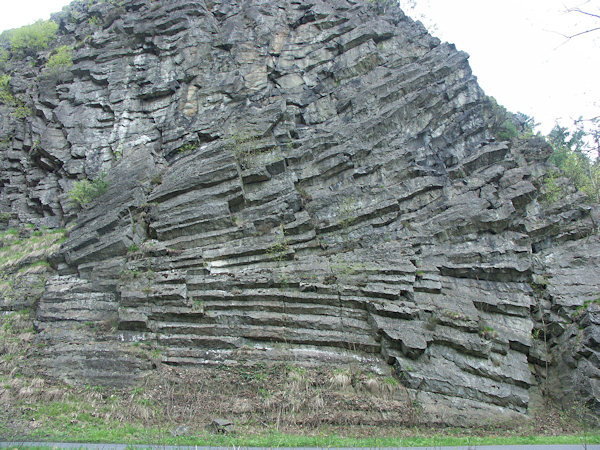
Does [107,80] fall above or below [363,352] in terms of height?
above

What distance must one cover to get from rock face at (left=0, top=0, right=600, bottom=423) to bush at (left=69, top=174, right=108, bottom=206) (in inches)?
15.1

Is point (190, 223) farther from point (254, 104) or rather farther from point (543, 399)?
point (543, 399)

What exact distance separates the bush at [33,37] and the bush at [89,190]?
1932 cm

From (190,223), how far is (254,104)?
8238 millimetres

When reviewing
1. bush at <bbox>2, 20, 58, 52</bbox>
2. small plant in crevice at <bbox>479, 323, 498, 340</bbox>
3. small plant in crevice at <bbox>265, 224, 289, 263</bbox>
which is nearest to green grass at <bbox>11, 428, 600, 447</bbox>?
small plant in crevice at <bbox>479, 323, 498, 340</bbox>

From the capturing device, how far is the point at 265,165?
16.9m

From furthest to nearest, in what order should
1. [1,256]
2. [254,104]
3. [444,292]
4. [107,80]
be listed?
[107,80], [254,104], [1,256], [444,292]

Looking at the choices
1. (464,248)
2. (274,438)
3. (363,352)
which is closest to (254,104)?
(464,248)

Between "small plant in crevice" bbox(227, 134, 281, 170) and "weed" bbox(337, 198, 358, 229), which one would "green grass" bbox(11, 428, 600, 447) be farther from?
"small plant in crevice" bbox(227, 134, 281, 170)

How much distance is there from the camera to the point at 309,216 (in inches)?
603

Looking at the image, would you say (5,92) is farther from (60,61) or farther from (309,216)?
(309,216)

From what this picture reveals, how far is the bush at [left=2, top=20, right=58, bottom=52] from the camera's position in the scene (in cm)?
3066

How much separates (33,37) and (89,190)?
847 inches

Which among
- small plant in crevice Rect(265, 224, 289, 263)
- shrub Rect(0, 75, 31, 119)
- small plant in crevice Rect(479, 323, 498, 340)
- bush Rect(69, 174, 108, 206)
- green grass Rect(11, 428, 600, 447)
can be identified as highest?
shrub Rect(0, 75, 31, 119)
